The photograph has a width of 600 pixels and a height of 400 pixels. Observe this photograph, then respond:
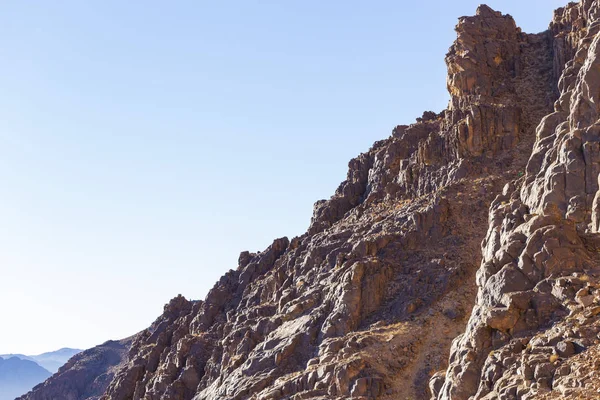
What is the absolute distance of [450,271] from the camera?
263 feet

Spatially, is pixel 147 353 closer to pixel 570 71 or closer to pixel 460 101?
pixel 460 101

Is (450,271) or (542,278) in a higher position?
(450,271)

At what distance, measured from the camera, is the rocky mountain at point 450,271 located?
1938 inches

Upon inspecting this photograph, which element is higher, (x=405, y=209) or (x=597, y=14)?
(x=597, y=14)

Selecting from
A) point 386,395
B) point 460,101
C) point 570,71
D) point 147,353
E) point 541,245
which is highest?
point 460,101

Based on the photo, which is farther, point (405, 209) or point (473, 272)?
point (405, 209)

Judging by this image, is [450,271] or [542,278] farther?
[450,271]

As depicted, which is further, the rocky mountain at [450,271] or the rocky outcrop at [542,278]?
the rocky mountain at [450,271]

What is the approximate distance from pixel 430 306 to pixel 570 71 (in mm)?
24992

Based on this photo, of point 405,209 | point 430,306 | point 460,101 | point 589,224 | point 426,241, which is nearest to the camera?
point 589,224

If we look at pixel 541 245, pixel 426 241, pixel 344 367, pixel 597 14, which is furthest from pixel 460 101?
pixel 541 245

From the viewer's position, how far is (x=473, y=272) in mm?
80062

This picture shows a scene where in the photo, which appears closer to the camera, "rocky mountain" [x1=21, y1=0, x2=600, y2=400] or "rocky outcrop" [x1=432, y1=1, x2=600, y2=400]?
"rocky outcrop" [x1=432, y1=1, x2=600, y2=400]

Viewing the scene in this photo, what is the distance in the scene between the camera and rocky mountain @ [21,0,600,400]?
161ft
